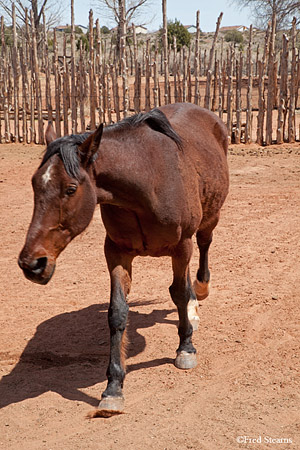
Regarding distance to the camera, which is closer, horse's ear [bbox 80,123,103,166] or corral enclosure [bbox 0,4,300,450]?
horse's ear [bbox 80,123,103,166]

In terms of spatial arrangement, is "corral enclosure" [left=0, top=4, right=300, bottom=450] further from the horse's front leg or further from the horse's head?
the horse's head

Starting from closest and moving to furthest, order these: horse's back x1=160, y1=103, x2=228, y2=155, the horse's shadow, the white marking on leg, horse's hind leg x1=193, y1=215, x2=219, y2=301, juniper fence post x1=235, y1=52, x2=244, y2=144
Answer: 1. the horse's shadow
2. horse's back x1=160, y1=103, x2=228, y2=155
3. the white marking on leg
4. horse's hind leg x1=193, y1=215, x2=219, y2=301
5. juniper fence post x1=235, y1=52, x2=244, y2=144

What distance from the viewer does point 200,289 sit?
16.4 ft

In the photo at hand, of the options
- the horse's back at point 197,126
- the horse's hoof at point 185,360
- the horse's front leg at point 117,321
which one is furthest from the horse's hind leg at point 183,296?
the horse's back at point 197,126

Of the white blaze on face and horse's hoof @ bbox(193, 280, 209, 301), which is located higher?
the white blaze on face

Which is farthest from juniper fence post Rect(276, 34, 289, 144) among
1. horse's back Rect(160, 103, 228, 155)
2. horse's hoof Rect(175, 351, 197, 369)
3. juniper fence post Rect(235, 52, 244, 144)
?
horse's hoof Rect(175, 351, 197, 369)

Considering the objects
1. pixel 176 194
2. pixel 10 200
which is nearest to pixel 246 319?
pixel 176 194

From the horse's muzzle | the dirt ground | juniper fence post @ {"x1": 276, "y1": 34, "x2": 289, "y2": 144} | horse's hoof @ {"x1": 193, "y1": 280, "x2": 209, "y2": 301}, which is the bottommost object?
the dirt ground

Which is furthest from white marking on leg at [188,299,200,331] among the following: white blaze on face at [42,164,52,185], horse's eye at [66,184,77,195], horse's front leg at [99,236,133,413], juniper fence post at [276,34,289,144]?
juniper fence post at [276,34,289,144]

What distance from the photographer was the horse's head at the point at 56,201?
2.84 meters

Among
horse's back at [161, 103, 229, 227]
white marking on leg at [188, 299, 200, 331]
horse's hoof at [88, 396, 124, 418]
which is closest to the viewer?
horse's hoof at [88, 396, 124, 418]

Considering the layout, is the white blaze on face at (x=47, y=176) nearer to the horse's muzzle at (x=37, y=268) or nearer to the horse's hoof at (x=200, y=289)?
the horse's muzzle at (x=37, y=268)

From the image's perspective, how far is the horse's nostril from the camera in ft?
9.26

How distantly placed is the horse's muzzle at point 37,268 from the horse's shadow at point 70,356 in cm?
102
